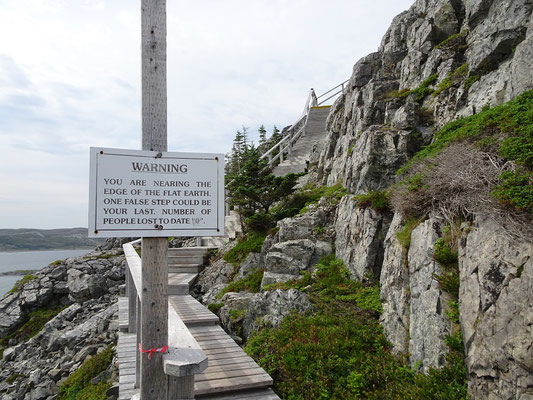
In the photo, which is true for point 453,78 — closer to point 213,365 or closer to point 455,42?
point 455,42

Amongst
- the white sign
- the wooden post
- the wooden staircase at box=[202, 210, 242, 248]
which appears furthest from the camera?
the wooden staircase at box=[202, 210, 242, 248]

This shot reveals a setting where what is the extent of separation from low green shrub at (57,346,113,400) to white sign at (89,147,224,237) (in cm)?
644

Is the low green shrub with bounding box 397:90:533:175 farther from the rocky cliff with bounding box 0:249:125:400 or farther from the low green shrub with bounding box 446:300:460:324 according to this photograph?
the rocky cliff with bounding box 0:249:125:400

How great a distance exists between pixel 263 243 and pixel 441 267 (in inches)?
289

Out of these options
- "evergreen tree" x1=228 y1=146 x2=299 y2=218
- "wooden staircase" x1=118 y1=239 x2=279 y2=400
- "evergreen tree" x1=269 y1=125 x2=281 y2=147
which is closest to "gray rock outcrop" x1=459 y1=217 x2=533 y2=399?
"wooden staircase" x1=118 y1=239 x2=279 y2=400

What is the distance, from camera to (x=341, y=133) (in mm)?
16094

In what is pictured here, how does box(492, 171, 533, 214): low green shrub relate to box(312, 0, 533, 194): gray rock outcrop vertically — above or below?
below

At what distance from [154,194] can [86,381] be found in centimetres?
773

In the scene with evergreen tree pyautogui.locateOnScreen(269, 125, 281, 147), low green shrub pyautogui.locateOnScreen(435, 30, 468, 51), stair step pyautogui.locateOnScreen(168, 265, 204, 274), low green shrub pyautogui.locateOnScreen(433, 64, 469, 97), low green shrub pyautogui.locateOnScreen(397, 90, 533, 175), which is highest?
evergreen tree pyautogui.locateOnScreen(269, 125, 281, 147)

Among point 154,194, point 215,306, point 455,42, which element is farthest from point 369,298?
point 455,42

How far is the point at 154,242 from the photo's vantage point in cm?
344

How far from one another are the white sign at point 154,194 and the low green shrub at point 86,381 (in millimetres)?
6436

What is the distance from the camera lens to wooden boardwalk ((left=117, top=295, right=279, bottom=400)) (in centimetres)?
497

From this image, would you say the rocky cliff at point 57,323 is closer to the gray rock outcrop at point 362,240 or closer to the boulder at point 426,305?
the gray rock outcrop at point 362,240
